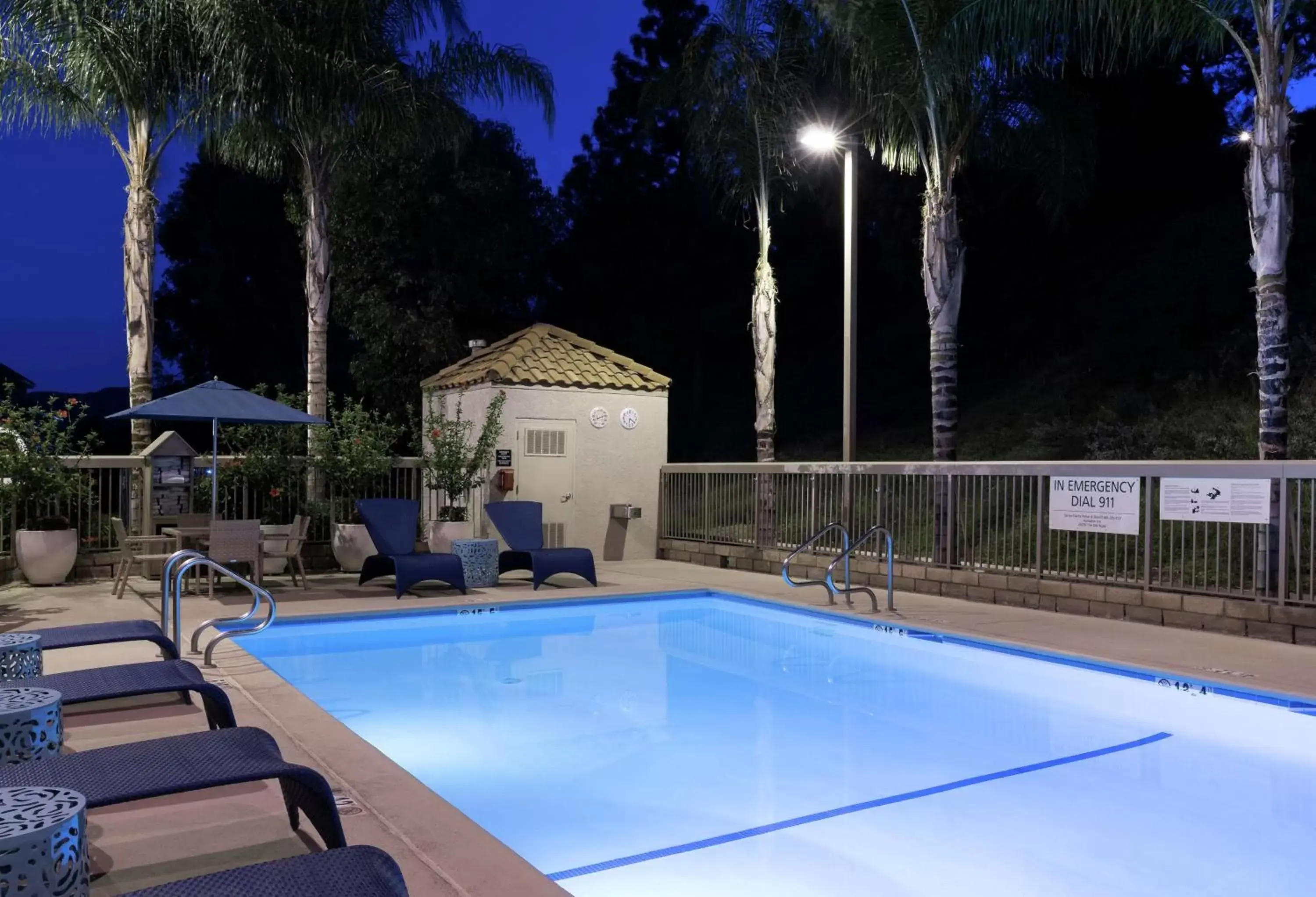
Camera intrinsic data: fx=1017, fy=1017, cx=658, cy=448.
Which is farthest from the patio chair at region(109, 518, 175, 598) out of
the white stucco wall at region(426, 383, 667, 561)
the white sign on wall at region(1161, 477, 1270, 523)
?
the white sign on wall at region(1161, 477, 1270, 523)

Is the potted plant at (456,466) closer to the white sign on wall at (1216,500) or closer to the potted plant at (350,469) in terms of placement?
the potted plant at (350,469)

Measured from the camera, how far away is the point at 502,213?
27000 millimetres

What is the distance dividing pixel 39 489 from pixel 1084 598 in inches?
455

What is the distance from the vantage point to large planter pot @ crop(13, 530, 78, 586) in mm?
11375

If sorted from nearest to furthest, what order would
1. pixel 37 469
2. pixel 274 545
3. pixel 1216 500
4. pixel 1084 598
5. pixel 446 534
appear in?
pixel 1216 500 < pixel 1084 598 < pixel 274 545 < pixel 37 469 < pixel 446 534

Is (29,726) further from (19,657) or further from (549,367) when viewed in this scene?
(549,367)

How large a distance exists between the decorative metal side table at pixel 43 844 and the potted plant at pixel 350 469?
427 inches

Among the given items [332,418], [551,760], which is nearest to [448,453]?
[332,418]

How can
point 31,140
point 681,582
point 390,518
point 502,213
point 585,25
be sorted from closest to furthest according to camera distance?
point 390,518 → point 681,582 → point 502,213 → point 31,140 → point 585,25

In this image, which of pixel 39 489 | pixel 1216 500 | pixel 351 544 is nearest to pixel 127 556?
pixel 39 489

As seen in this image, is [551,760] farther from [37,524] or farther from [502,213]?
[502,213]

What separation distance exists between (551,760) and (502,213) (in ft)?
75.2

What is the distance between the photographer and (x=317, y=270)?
15.2 metres

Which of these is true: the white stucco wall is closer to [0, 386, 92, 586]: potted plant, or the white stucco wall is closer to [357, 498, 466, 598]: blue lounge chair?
[357, 498, 466, 598]: blue lounge chair
